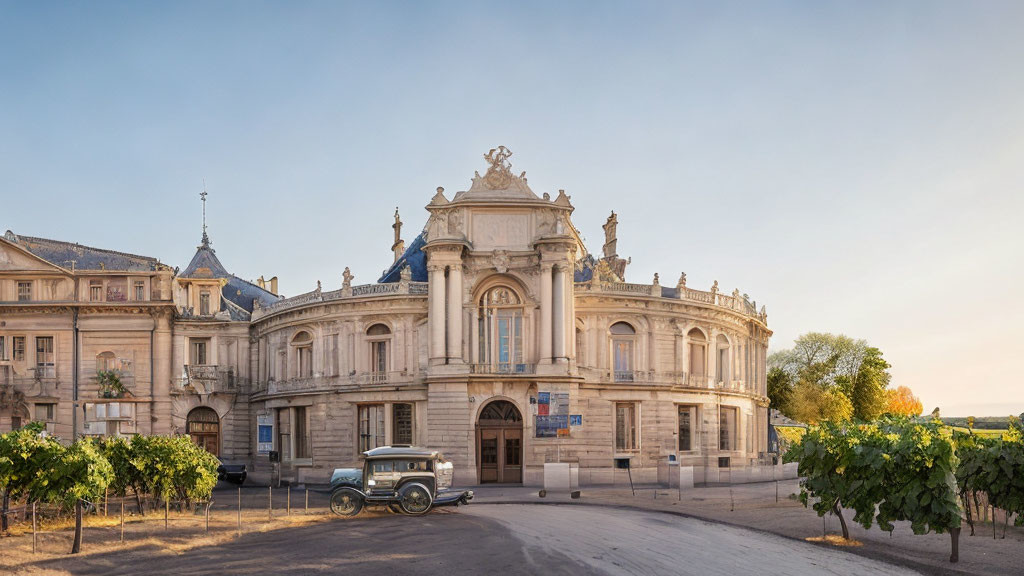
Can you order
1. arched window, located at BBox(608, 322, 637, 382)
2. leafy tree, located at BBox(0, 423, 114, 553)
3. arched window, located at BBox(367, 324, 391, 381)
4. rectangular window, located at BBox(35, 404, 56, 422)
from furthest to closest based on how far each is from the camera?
rectangular window, located at BBox(35, 404, 56, 422) < arched window, located at BBox(608, 322, 637, 382) < arched window, located at BBox(367, 324, 391, 381) < leafy tree, located at BBox(0, 423, 114, 553)

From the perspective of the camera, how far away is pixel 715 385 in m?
58.9

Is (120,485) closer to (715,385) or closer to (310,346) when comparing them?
(310,346)

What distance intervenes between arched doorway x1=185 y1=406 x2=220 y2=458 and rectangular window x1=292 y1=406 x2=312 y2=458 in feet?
21.8

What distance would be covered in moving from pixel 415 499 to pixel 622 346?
22.9 metres

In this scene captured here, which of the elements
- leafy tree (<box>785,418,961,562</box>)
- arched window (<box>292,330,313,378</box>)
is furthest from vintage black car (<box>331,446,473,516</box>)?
arched window (<box>292,330,313,378</box>)

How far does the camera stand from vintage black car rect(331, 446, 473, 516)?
118 feet

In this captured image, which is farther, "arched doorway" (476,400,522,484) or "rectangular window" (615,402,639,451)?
"rectangular window" (615,402,639,451)

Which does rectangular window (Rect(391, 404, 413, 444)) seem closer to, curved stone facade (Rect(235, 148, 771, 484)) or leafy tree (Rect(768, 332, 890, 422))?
curved stone facade (Rect(235, 148, 771, 484))

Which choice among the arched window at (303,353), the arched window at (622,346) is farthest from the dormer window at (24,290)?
the arched window at (622,346)

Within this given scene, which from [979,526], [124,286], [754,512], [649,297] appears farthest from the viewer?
[124,286]

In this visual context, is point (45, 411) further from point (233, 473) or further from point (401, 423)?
point (401, 423)

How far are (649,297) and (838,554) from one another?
1168 inches

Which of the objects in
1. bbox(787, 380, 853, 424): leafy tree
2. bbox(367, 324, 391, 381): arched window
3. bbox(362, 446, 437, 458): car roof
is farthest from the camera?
bbox(787, 380, 853, 424): leafy tree

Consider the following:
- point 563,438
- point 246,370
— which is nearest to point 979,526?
point 563,438
